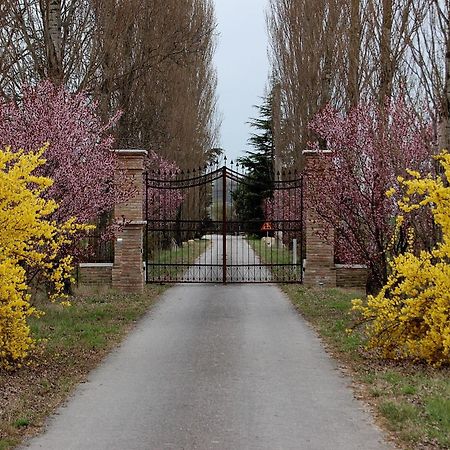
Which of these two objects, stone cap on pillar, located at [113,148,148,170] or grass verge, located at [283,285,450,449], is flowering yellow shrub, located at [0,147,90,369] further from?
stone cap on pillar, located at [113,148,148,170]

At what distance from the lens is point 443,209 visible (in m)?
8.30

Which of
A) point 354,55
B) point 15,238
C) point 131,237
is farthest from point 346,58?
point 15,238

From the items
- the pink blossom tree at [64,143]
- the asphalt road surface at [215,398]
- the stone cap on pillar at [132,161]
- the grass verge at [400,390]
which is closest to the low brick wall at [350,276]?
the stone cap on pillar at [132,161]

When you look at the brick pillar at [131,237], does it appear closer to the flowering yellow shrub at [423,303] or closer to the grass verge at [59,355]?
the grass verge at [59,355]

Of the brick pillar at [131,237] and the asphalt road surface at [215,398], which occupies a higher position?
the brick pillar at [131,237]

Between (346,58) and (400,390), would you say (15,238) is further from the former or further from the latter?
(346,58)

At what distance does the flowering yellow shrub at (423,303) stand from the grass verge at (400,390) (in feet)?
0.91

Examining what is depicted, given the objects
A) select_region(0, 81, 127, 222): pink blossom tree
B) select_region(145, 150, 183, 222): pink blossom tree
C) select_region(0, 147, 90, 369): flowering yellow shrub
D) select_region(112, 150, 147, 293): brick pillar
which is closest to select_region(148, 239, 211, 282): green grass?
select_region(112, 150, 147, 293): brick pillar

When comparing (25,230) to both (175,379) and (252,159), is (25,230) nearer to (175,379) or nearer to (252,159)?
(175,379)

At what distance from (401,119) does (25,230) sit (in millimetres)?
7203

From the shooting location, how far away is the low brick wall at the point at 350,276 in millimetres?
18438

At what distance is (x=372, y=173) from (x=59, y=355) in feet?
20.8

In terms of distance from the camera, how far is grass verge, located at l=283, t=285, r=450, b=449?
19.5 ft

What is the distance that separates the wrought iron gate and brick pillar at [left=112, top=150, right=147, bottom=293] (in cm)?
52
